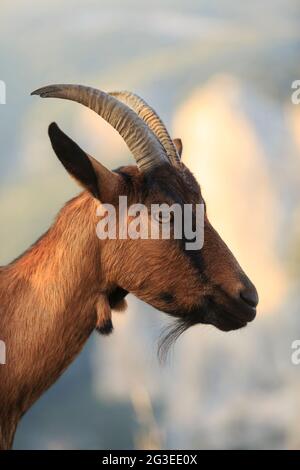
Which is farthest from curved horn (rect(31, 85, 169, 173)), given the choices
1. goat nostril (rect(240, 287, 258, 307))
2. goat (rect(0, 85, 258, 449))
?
goat nostril (rect(240, 287, 258, 307))

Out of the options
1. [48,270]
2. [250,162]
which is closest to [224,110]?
[250,162]

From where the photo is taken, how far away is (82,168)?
2389 mm

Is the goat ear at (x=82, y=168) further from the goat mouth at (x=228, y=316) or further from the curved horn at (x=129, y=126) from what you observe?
the goat mouth at (x=228, y=316)

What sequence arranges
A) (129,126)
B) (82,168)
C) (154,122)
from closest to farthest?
(82,168) → (129,126) → (154,122)

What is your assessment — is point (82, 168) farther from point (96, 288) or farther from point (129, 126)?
point (96, 288)

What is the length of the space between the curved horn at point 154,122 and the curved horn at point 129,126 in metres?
0.12

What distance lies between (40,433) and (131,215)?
143 cm

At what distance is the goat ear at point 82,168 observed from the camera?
2365 millimetres

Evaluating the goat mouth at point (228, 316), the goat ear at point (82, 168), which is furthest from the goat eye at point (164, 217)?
the goat mouth at point (228, 316)

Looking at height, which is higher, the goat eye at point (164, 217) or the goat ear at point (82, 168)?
the goat ear at point (82, 168)

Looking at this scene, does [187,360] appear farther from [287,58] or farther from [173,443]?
[287,58]


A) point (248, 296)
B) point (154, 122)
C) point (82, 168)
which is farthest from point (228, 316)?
point (154, 122)

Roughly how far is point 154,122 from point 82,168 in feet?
1.60

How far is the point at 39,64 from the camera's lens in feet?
11.9
